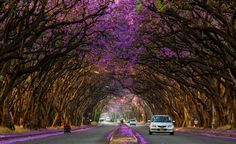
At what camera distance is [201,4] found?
23.0 m

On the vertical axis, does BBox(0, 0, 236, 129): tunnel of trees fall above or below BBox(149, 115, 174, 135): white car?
above

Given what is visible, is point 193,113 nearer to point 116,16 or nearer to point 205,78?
point 205,78

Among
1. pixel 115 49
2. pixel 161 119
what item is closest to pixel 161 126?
pixel 161 119

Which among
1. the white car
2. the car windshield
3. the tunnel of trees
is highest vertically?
the tunnel of trees

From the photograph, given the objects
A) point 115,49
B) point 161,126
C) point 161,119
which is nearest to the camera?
point 161,126

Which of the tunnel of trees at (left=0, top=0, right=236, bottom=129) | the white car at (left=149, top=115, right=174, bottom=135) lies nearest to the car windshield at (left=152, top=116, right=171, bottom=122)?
the white car at (left=149, top=115, right=174, bottom=135)

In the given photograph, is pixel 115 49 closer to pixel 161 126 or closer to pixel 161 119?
pixel 161 119

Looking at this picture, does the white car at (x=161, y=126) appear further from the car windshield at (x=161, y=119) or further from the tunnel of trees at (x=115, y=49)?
the tunnel of trees at (x=115, y=49)

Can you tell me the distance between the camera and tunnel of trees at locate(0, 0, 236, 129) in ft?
85.7

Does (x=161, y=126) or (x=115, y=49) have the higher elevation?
(x=115, y=49)

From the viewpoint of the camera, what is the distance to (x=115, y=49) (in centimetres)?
4297

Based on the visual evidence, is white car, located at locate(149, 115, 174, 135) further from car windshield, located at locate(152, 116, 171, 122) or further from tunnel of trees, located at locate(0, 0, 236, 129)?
tunnel of trees, located at locate(0, 0, 236, 129)

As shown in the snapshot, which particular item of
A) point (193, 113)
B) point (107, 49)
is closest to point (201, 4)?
point (107, 49)

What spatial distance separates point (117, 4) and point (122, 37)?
19.9 feet
